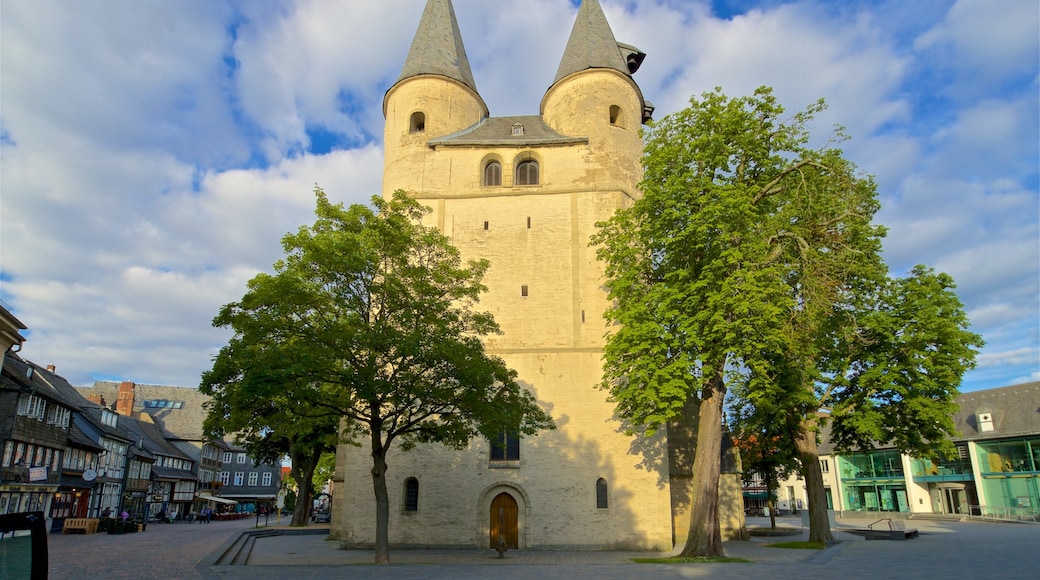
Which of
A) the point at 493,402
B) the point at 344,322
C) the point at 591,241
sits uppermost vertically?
the point at 591,241

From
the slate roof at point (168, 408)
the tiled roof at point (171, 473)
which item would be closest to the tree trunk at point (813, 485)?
the tiled roof at point (171, 473)

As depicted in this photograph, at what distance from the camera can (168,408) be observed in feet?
212

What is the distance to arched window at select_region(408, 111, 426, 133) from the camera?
1136 inches

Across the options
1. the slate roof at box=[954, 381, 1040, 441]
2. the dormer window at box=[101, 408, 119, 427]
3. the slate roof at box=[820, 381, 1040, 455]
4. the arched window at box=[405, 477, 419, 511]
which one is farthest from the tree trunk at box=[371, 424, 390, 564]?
the slate roof at box=[954, 381, 1040, 441]

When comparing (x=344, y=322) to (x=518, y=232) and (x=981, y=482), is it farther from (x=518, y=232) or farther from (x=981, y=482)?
(x=981, y=482)

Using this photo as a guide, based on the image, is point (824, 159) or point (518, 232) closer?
point (824, 159)

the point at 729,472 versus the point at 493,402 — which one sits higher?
the point at 493,402

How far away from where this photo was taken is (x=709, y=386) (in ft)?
65.0

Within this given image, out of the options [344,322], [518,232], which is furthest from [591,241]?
[344,322]

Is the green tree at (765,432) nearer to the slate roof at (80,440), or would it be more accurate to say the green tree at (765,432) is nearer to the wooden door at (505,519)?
the wooden door at (505,519)

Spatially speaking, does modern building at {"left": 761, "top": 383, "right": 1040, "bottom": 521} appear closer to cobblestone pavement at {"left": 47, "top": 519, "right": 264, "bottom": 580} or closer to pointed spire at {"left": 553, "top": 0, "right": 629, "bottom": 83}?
pointed spire at {"left": 553, "top": 0, "right": 629, "bottom": 83}

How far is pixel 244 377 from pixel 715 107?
616 inches

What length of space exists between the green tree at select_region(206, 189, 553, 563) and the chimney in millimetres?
52096

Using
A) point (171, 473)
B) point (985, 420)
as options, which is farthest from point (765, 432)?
point (171, 473)
